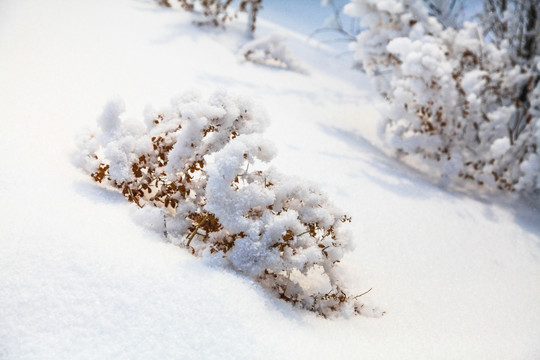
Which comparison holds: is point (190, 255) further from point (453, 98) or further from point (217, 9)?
point (217, 9)

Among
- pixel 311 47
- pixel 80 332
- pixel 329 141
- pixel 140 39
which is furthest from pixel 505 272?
pixel 311 47

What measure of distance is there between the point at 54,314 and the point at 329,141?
117 inches

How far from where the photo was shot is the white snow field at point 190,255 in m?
1.23

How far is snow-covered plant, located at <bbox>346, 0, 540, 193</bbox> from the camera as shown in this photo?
344cm

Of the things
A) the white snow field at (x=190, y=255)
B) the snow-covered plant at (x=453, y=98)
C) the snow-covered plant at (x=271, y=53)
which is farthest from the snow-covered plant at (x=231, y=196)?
the snow-covered plant at (x=271, y=53)

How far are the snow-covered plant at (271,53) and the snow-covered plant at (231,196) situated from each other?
162 inches

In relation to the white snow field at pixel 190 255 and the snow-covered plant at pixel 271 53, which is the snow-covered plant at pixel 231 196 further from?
the snow-covered plant at pixel 271 53

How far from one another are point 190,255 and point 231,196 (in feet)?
0.99

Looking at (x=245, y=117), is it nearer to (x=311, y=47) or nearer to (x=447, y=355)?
(x=447, y=355)

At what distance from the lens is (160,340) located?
1.20 meters

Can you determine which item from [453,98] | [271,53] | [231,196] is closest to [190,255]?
[231,196]

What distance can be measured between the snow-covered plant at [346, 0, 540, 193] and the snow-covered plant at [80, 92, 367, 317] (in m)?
2.23

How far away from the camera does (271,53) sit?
19.3 feet

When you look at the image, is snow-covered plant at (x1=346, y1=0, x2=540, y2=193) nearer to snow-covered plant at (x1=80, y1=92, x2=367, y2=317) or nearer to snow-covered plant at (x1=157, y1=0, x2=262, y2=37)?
snow-covered plant at (x1=80, y1=92, x2=367, y2=317)
